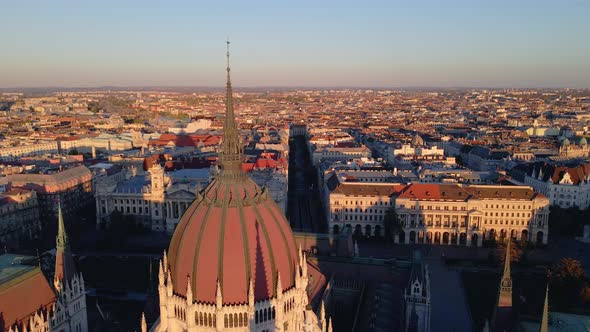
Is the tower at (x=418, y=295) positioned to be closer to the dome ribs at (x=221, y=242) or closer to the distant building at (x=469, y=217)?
the dome ribs at (x=221, y=242)

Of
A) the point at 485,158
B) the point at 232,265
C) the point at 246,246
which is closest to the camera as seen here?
the point at 232,265

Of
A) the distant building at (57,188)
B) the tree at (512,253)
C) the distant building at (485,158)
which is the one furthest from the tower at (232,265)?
the distant building at (485,158)

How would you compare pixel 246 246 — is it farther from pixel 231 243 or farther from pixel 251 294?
pixel 251 294

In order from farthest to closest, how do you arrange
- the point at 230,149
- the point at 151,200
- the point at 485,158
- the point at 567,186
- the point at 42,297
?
the point at 485,158
the point at 567,186
the point at 151,200
the point at 42,297
the point at 230,149

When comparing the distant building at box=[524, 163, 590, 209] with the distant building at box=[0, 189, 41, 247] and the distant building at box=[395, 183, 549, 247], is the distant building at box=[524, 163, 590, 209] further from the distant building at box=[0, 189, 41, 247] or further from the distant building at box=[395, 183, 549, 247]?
the distant building at box=[0, 189, 41, 247]

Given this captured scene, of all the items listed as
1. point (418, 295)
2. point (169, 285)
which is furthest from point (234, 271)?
point (418, 295)
